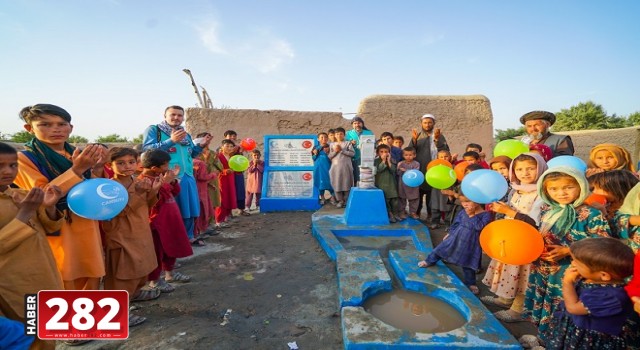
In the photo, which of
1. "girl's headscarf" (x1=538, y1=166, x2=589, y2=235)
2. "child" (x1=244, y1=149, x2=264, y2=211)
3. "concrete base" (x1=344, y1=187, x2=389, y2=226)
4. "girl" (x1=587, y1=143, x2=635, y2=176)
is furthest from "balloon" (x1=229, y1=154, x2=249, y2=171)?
"girl" (x1=587, y1=143, x2=635, y2=176)

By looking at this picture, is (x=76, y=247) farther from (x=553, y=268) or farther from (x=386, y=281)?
(x=553, y=268)

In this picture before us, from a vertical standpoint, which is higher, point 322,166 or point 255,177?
point 322,166

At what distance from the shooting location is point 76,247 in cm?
226

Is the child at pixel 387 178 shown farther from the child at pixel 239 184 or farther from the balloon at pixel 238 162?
the child at pixel 239 184

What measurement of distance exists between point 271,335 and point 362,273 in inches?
43.5

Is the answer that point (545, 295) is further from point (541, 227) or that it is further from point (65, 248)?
point (65, 248)

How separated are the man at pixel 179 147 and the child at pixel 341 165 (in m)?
2.75

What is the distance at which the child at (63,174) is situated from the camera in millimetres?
2055

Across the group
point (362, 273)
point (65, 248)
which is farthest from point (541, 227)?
point (65, 248)

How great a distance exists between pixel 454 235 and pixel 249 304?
214 cm

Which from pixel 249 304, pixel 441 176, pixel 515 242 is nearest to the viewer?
pixel 515 242

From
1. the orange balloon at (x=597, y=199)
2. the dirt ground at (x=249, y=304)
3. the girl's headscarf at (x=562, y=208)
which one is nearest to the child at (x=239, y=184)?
the dirt ground at (x=249, y=304)

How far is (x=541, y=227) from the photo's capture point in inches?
91.7

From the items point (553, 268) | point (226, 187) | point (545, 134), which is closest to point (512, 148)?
point (545, 134)
